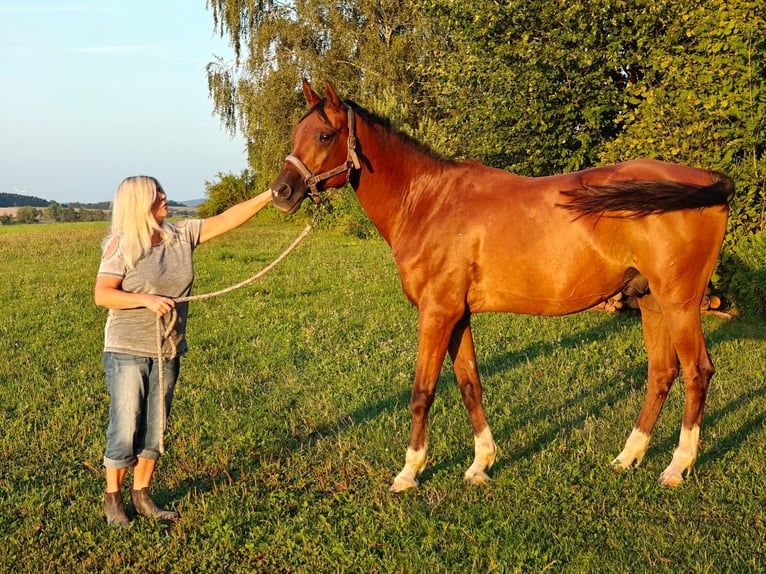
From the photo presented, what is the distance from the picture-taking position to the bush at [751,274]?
938cm

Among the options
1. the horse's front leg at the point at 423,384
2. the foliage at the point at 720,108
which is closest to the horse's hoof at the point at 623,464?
the horse's front leg at the point at 423,384

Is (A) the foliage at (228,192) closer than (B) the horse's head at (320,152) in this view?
No

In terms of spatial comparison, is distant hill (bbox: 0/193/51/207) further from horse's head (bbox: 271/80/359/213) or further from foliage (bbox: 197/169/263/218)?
horse's head (bbox: 271/80/359/213)

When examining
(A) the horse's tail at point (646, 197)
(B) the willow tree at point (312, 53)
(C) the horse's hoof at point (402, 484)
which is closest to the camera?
(A) the horse's tail at point (646, 197)

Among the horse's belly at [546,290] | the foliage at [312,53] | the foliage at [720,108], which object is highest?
the foliage at [312,53]

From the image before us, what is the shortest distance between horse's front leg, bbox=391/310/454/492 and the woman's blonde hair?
199cm

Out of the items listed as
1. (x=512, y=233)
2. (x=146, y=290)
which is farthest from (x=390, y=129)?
(x=146, y=290)

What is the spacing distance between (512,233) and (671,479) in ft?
6.97

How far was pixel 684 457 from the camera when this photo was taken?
4852 mm

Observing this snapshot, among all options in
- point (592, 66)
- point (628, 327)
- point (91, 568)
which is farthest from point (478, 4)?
point (91, 568)

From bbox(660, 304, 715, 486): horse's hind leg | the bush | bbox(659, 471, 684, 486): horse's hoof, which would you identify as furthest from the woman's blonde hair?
the bush

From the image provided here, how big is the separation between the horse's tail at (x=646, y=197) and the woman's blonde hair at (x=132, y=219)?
2.88 meters

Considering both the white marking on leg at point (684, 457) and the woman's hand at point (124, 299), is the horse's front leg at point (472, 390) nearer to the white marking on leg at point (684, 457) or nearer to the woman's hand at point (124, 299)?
the white marking on leg at point (684, 457)

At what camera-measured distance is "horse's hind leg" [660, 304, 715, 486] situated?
4.71m
